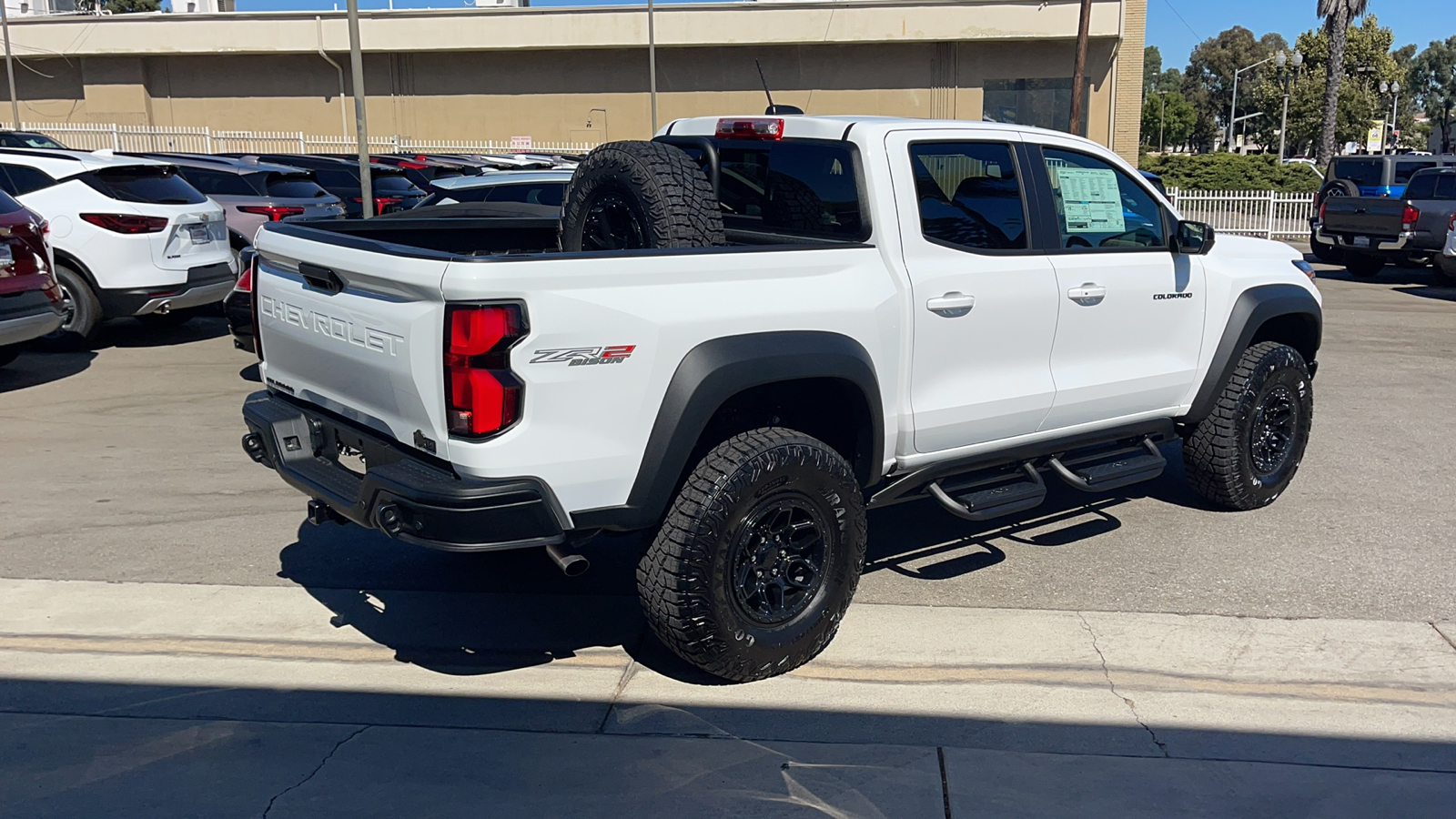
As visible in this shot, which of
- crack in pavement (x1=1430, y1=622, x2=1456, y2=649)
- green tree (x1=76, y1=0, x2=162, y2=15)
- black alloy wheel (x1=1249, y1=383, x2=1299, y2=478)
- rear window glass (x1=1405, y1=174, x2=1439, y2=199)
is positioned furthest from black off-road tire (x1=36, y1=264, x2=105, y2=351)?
green tree (x1=76, y1=0, x2=162, y2=15)

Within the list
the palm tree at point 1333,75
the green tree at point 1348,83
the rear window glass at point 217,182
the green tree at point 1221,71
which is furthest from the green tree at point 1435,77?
the rear window glass at point 217,182

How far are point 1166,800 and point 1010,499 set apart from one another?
1.71 metres

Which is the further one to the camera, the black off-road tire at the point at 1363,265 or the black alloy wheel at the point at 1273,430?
the black off-road tire at the point at 1363,265

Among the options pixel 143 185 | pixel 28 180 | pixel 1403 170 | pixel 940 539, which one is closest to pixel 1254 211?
pixel 1403 170

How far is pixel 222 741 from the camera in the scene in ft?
13.3

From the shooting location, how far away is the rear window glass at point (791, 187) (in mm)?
4996

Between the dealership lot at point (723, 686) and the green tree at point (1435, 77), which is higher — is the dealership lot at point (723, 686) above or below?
below

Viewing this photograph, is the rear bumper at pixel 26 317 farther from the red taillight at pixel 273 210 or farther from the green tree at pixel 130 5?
the green tree at pixel 130 5

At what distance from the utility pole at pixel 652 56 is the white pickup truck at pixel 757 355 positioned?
27714 millimetres

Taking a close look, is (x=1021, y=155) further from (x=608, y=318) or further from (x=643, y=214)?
(x=608, y=318)

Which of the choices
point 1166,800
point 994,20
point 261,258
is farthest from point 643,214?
point 994,20

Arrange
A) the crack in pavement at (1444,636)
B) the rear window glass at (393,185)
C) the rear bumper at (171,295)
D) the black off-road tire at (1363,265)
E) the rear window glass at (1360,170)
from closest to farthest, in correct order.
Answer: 1. the crack in pavement at (1444,636)
2. the rear bumper at (171,295)
3. the rear window glass at (393,185)
4. the black off-road tire at (1363,265)
5. the rear window glass at (1360,170)

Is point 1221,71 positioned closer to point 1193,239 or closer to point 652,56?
point 652,56

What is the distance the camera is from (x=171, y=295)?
36.2ft
